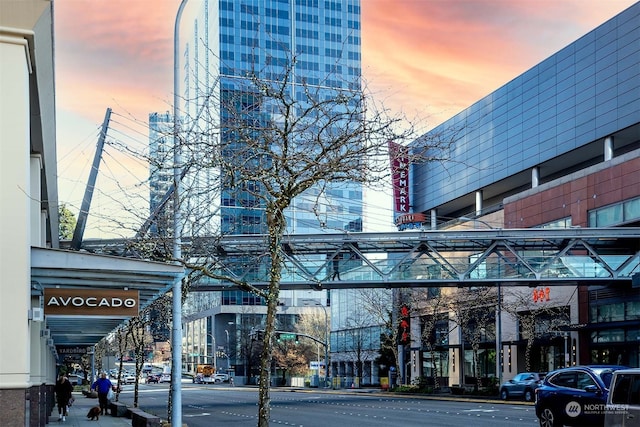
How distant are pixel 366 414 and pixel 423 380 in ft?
109

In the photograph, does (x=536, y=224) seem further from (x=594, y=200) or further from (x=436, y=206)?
(x=436, y=206)

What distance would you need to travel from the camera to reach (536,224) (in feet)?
214

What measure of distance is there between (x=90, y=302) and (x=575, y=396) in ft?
38.5

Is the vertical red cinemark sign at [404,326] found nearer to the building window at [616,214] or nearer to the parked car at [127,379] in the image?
the building window at [616,214]

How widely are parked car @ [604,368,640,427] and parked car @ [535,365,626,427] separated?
4.76m

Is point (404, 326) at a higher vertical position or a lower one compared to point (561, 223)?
lower

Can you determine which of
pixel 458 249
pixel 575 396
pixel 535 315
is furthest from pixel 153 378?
pixel 575 396

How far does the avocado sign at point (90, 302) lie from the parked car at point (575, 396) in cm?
1073

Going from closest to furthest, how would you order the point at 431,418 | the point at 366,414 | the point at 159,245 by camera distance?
the point at 159,245, the point at 431,418, the point at 366,414

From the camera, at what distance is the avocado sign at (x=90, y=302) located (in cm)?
1587

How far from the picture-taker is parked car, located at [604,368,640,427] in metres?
15.3

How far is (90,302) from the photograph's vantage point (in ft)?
53.4

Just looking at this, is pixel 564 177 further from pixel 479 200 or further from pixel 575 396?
pixel 575 396

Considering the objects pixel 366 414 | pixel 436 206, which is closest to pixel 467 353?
pixel 436 206
